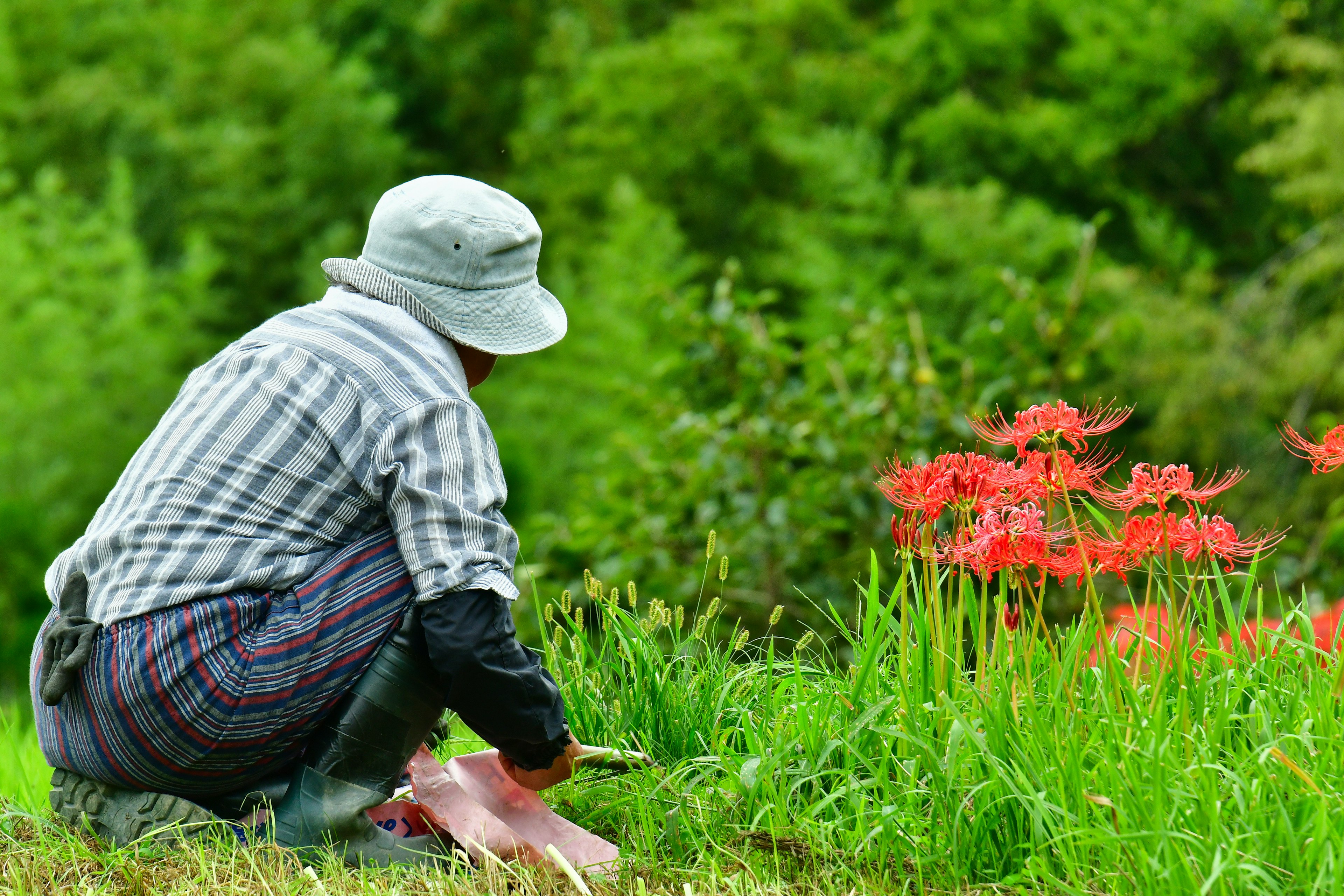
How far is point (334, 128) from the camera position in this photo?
16750mm

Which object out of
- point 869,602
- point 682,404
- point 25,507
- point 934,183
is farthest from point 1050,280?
point 869,602

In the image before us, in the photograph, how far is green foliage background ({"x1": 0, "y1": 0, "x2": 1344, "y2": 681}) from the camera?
4.74 meters

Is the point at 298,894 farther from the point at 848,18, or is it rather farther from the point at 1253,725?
the point at 848,18

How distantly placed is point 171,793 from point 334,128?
15.8 m

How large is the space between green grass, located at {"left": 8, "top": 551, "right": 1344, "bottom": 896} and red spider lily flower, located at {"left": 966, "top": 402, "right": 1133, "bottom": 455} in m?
0.27

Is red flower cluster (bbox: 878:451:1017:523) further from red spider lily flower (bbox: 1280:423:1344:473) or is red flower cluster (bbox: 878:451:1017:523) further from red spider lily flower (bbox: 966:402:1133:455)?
red spider lily flower (bbox: 1280:423:1344:473)

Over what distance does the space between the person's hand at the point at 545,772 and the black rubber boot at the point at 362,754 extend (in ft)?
0.60

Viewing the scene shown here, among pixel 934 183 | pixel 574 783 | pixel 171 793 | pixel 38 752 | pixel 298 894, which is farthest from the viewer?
pixel 934 183

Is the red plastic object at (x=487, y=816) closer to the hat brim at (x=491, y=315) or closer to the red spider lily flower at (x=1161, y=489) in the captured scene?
the hat brim at (x=491, y=315)

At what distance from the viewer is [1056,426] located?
6.33 feet

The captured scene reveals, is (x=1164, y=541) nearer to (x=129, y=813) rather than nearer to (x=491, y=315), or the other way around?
(x=491, y=315)

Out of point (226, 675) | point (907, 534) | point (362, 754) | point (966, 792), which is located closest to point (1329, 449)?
point (907, 534)

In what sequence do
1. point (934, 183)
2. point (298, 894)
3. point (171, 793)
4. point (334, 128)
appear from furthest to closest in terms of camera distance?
point (334, 128) → point (934, 183) → point (171, 793) → point (298, 894)

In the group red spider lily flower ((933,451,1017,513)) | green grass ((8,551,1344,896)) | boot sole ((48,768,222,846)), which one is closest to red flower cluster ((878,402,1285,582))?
red spider lily flower ((933,451,1017,513))
